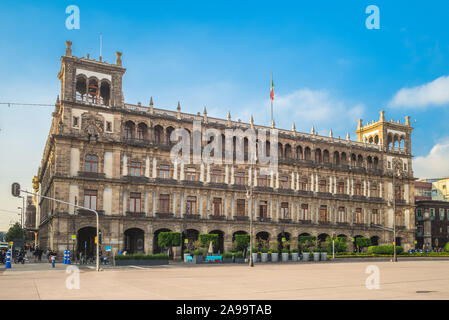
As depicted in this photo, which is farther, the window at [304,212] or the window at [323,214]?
the window at [323,214]

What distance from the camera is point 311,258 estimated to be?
57.3m

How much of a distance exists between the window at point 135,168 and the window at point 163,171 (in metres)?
2.78

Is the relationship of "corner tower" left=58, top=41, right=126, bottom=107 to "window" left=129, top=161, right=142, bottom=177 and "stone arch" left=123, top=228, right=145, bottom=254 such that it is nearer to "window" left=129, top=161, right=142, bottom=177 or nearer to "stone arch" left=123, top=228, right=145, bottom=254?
"window" left=129, top=161, right=142, bottom=177

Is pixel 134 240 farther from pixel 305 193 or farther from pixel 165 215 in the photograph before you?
pixel 305 193

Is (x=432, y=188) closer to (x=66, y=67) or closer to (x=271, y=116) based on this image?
(x=271, y=116)

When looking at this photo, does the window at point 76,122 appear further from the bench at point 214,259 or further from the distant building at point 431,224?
the distant building at point 431,224

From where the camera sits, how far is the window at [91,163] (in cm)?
5522

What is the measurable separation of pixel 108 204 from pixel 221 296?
4013 cm

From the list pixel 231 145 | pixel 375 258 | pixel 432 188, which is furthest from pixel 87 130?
pixel 432 188

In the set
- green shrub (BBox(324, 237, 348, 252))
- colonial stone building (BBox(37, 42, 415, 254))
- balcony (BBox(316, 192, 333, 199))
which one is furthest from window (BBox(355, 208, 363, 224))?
green shrub (BBox(324, 237, 348, 252))

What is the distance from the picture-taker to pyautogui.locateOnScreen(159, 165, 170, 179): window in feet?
197

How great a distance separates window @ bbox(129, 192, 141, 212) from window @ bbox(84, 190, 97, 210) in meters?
4.52

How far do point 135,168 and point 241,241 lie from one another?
16296 millimetres

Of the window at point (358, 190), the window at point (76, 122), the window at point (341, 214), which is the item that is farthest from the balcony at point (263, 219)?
the window at point (76, 122)
